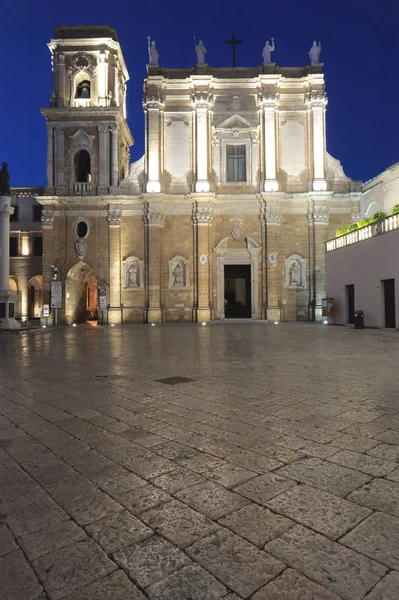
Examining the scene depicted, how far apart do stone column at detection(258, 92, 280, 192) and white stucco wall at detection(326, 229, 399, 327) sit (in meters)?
7.72

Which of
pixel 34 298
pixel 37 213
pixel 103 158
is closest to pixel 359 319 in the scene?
pixel 103 158

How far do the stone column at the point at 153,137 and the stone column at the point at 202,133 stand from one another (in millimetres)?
2528

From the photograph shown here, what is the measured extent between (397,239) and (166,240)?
47.0ft

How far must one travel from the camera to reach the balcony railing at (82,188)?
25219 millimetres

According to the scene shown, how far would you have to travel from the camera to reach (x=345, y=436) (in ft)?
11.4

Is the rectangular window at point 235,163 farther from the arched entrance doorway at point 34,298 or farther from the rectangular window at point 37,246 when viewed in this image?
the arched entrance doorway at point 34,298

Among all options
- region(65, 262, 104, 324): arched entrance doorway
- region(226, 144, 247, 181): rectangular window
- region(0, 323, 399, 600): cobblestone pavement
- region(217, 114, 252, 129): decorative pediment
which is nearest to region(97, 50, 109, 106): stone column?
region(217, 114, 252, 129): decorative pediment

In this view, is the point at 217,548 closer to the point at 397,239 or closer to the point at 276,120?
the point at 397,239

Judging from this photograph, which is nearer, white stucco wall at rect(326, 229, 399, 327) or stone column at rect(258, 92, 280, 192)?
white stucco wall at rect(326, 229, 399, 327)

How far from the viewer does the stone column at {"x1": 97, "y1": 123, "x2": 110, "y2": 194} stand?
2508cm

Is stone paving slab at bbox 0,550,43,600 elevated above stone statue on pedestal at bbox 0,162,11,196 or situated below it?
below

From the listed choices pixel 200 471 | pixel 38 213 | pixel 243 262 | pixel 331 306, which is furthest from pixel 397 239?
pixel 38 213

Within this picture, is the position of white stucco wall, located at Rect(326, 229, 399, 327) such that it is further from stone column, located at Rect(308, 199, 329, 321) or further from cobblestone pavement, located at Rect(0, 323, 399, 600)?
cobblestone pavement, located at Rect(0, 323, 399, 600)

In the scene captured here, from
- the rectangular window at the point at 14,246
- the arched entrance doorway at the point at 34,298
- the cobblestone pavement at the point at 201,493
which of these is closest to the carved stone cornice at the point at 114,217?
the arched entrance doorway at the point at 34,298
